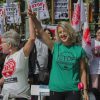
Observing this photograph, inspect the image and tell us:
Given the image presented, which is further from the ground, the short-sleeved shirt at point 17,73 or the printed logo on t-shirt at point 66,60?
the printed logo on t-shirt at point 66,60

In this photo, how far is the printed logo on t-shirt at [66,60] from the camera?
15.7 feet

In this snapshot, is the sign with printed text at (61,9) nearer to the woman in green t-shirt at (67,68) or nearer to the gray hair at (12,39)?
the gray hair at (12,39)

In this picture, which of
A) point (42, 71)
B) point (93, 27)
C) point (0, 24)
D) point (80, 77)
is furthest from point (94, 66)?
point (93, 27)

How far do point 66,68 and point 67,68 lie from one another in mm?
13

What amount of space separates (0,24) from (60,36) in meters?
4.46

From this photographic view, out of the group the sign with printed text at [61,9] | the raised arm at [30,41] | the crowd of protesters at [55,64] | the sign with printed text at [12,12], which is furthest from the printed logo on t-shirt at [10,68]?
the sign with printed text at [12,12]

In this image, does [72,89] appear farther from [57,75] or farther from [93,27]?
[93,27]

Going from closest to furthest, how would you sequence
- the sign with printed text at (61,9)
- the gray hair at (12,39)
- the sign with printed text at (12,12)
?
1. the gray hair at (12,39)
2. the sign with printed text at (61,9)
3. the sign with printed text at (12,12)

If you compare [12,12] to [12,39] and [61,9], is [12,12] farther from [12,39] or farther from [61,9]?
[12,39]

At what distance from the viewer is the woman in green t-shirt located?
479cm

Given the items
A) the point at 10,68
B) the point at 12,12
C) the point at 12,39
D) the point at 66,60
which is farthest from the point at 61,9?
the point at 66,60

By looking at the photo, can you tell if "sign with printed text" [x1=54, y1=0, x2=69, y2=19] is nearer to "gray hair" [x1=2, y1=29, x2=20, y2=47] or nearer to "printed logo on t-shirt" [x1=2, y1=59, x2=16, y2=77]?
"gray hair" [x1=2, y1=29, x2=20, y2=47]

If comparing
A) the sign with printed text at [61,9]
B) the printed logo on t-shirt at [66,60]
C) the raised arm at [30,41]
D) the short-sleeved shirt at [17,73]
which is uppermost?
the sign with printed text at [61,9]

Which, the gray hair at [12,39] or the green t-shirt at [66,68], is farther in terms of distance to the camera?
the gray hair at [12,39]
